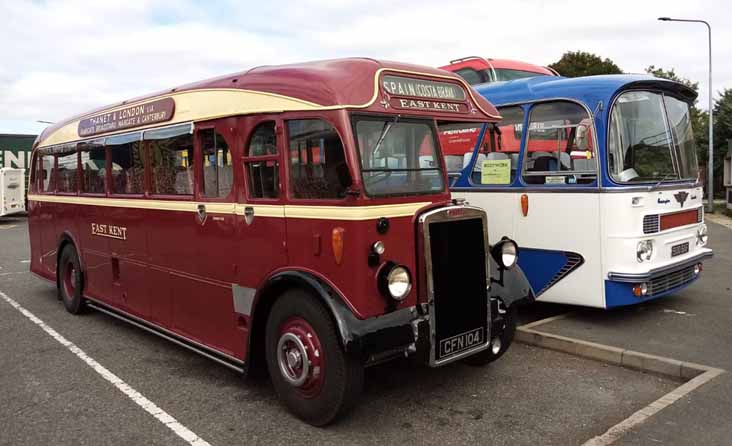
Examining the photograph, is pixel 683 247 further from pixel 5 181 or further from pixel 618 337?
pixel 5 181

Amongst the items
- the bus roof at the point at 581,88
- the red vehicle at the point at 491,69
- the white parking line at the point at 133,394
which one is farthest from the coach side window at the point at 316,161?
the red vehicle at the point at 491,69

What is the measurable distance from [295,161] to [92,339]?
12.7 ft

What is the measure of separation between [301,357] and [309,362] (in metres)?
0.09

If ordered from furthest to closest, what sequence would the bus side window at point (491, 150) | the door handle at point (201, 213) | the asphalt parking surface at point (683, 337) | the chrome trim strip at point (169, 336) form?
the bus side window at point (491, 150) < the door handle at point (201, 213) < the chrome trim strip at point (169, 336) < the asphalt parking surface at point (683, 337)

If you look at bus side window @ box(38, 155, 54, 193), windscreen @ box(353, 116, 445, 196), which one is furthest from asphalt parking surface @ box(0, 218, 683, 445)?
bus side window @ box(38, 155, 54, 193)

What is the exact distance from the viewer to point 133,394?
16.4 feet

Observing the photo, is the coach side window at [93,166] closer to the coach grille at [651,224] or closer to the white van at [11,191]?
the coach grille at [651,224]

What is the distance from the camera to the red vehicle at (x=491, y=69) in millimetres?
10234

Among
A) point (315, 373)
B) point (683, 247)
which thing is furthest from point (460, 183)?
point (315, 373)

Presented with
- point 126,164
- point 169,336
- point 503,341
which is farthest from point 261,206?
point 126,164

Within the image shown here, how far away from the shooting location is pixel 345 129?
13.5 ft

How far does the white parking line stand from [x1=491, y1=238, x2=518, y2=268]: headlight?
270 centimetres

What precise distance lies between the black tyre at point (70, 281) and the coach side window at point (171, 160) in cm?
252

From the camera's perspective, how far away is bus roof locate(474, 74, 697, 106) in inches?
252
